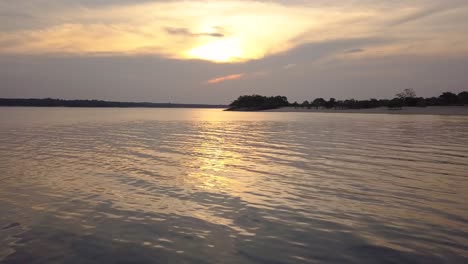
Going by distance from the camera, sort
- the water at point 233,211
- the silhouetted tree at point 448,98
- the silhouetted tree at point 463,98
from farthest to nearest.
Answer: the silhouetted tree at point 448,98 → the silhouetted tree at point 463,98 → the water at point 233,211

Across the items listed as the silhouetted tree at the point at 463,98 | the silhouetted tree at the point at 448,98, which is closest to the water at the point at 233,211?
the silhouetted tree at the point at 463,98

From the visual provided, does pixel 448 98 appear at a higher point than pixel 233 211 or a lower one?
higher

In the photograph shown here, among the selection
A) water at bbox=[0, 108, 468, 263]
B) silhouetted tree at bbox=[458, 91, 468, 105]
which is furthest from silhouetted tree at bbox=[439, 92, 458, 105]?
water at bbox=[0, 108, 468, 263]

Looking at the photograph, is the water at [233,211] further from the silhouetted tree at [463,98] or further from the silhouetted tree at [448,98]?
the silhouetted tree at [448,98]

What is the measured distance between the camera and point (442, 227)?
10.3 metres

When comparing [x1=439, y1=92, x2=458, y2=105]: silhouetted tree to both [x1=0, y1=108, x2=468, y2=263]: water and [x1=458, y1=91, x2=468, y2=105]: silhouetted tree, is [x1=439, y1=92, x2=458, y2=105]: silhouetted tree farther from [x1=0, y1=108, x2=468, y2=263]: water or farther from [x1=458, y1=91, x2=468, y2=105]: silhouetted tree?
[x1=0, y1=108, x2=468, y2=263]: water

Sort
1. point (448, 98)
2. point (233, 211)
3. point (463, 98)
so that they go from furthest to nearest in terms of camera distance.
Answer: point (448, 98) → point (463, 98) → point (233, 211)

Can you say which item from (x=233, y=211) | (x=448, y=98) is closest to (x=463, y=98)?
(x=448, y=98)

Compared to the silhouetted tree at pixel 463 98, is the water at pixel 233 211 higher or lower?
lower

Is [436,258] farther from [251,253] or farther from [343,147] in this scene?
[343,147]

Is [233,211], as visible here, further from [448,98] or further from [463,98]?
[448,98]

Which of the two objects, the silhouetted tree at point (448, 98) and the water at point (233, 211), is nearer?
the water at point (233, 211)

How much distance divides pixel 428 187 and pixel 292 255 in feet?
32.1

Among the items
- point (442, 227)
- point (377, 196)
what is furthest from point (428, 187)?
point (442, 227)
